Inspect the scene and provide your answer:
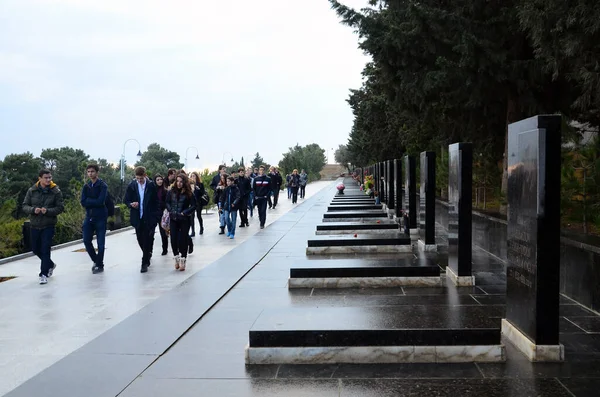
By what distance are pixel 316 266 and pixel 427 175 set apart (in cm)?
383

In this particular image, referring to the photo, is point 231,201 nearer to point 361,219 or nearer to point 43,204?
point 361,219

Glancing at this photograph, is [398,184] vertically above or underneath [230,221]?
above

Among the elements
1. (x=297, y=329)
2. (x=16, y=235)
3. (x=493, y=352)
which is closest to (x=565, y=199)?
(x=493, y=352)

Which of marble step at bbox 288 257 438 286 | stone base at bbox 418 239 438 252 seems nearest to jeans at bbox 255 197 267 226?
stone base at bbox 418 239 438 252

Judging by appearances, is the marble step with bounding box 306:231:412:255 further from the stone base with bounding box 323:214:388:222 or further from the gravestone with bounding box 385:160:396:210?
the gravestone with bounding box 385:160:396:210

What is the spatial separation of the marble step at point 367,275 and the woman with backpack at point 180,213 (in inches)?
112

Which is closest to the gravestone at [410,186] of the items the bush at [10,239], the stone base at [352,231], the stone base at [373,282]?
the stone base at [352,231]

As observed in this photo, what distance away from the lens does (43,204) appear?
976 cm

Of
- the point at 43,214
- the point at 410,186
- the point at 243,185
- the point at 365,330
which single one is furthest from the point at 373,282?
the point at 243,185

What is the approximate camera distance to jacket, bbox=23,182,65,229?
9570 mm

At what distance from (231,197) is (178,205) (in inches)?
213

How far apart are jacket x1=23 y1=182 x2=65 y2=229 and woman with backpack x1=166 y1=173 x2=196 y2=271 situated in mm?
1875

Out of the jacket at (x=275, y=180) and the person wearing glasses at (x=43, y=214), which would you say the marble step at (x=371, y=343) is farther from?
the jacket at (x=275, y=180)

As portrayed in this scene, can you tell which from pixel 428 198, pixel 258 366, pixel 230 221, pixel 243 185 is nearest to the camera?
pixel 258 366
